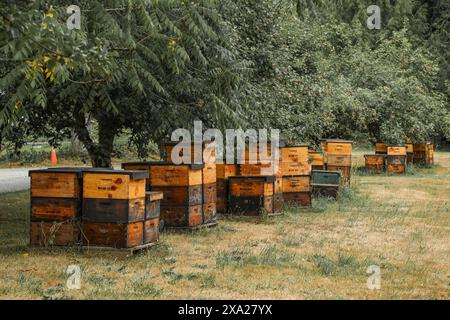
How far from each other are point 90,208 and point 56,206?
1.81 feet

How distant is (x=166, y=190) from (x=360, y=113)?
18.7 metres

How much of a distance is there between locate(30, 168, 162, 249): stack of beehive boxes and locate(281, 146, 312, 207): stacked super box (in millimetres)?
6415

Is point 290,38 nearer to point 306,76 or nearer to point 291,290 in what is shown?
point 306,76

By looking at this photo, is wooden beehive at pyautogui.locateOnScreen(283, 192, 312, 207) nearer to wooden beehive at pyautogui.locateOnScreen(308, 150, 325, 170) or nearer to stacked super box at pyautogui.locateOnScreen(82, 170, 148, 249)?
wooden beehive at pyautogui.locateOnScreen(308, 150, 325, 170)

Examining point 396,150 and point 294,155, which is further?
point 396,150

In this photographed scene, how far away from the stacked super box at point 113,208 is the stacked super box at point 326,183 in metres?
9.20

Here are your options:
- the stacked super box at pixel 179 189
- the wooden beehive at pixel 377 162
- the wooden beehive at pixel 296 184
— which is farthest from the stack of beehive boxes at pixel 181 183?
the wooden beehive at pixel 377 162

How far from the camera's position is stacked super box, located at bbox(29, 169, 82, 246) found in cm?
1038

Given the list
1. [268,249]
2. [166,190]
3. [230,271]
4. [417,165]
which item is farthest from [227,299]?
[417,165]

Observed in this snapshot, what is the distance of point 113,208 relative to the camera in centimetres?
1019

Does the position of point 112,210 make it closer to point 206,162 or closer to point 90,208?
point 90,208

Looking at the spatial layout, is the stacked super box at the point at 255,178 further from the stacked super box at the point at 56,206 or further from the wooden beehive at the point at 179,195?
the stacked super box at the point at 56,206

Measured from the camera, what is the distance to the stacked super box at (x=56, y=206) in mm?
10375

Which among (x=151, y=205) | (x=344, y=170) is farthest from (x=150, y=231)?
(x=344, y=170)
